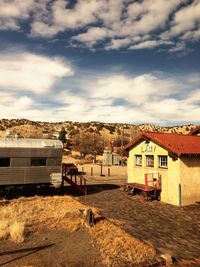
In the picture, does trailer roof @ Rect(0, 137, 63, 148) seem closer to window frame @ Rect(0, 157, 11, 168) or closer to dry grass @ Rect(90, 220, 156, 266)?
window frame @ Rect(0, 157, 11, 168)

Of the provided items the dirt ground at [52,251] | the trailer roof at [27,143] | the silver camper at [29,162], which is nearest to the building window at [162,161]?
the silver camper at [29,162]

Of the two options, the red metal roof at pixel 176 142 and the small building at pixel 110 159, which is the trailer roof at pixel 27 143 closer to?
the red metal roof at pixel 176 142

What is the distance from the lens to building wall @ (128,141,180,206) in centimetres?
1850

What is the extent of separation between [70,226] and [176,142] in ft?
33.6

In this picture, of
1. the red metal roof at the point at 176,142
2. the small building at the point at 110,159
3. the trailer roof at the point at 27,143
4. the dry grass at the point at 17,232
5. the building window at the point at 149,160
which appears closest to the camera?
the dry grass at the point at 17,232

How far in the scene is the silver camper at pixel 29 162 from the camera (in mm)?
19703

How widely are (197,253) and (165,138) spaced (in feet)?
34.5

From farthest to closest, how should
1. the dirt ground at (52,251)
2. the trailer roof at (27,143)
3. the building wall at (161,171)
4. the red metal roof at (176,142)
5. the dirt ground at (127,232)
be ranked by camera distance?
the trailer roof at (27,143) < the red metal roof at (176,142) < the building wall at (161,171) < the dirt ground at (127,232) < the dirt ground at (52,251)

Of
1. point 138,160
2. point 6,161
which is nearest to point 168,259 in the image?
point 138,160

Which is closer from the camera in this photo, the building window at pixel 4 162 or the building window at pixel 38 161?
the building window at pixel 4 162

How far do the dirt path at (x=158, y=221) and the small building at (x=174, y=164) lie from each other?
2.70 feet

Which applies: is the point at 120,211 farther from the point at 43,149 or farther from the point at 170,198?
the point at 43,149

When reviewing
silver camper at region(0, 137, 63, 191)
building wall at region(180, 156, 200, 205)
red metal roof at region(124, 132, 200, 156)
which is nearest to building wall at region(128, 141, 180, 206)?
building wall at region(180, 156, 200, 205)

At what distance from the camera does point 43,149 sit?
68.6 ft
